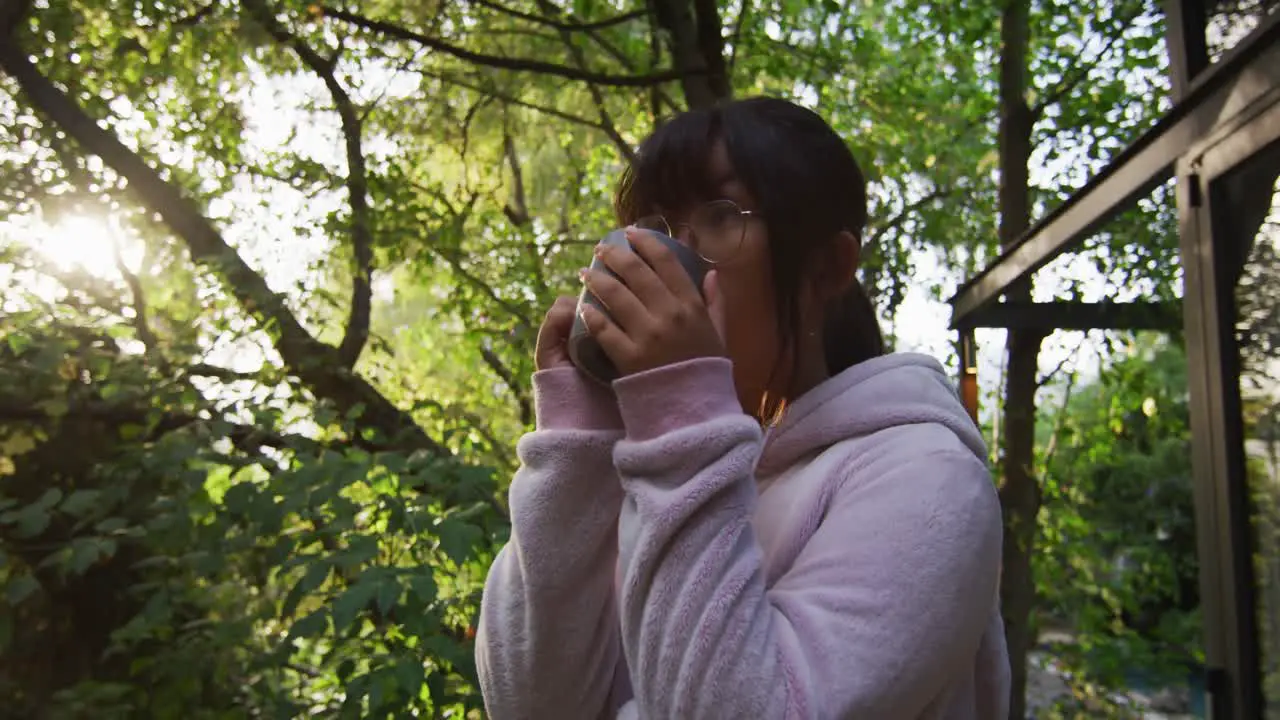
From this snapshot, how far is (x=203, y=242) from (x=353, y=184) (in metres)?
0.71

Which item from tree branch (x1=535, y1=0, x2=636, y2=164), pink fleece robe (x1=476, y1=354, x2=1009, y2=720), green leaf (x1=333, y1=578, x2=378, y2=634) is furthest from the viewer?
tree branch (x1=535, y1=0, x2=636, y2=164)

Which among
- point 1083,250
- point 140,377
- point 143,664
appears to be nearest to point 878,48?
point 1083,250

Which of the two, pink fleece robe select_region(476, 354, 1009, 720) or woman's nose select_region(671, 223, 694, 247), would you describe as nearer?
pink fleece robe select_region(476, 354, 1009, 720)

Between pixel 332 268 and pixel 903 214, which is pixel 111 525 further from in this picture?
pixel 903 214

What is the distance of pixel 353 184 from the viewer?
4.75m

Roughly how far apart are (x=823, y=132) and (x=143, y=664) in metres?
2.42

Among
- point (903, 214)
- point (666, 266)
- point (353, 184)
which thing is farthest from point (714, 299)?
point (903, 214)

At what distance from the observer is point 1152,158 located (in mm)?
2295

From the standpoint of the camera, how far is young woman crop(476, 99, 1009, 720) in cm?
63

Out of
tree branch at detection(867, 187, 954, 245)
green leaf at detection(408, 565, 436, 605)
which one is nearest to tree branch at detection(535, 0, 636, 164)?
tree branch at detection(867, 187, 954, 245)

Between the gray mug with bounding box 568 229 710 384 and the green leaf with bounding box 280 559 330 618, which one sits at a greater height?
the gray mug with bounding box 568 229 710 384

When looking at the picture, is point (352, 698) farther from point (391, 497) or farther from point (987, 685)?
point (987, 685)

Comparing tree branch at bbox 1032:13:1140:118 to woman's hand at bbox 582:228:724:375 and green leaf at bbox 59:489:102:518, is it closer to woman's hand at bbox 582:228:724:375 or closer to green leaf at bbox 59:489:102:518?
green leaf at bbox 59:489:102:518

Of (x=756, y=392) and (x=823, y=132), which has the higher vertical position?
(x=823, y=132)
